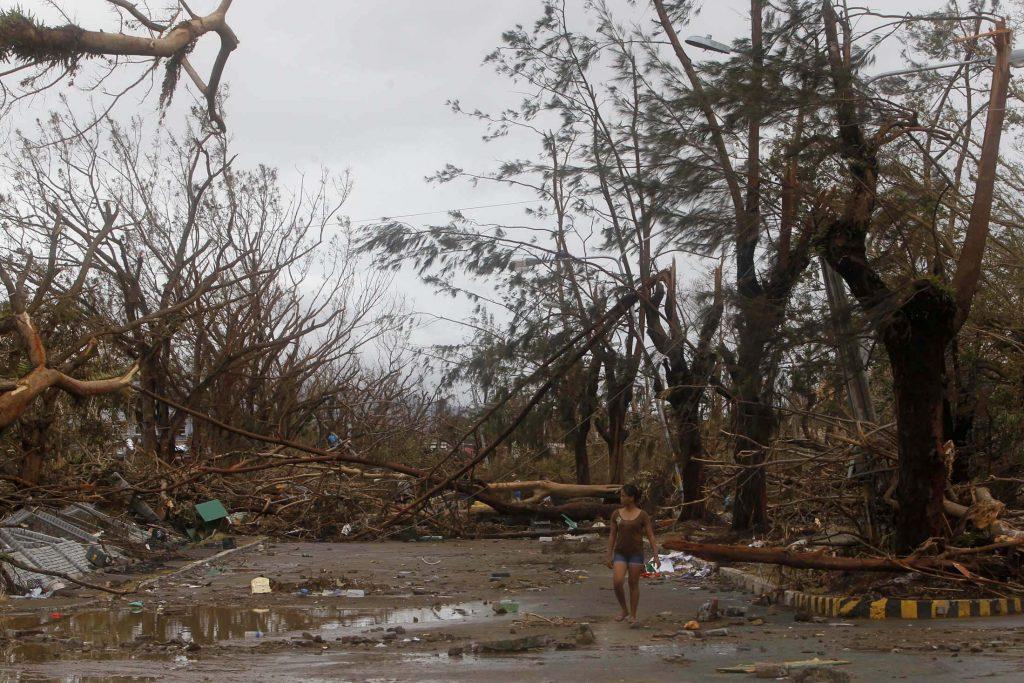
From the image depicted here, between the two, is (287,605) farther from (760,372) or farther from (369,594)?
(760,372)

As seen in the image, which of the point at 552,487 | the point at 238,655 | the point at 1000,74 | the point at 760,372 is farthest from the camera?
the point at 552,487

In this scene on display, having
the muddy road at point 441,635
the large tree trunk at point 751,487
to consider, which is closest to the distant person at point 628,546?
the muddy road at point 441,635

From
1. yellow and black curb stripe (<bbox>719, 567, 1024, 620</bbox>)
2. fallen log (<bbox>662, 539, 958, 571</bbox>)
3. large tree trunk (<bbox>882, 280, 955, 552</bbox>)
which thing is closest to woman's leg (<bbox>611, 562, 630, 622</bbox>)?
fallen log (<bbox>662, 539, 958, 571</bbox>)

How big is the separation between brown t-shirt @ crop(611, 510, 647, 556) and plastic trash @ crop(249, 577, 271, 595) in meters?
4.29

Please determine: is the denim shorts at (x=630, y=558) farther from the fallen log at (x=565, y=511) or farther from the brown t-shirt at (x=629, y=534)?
the fallen log at (x=565, y=511)

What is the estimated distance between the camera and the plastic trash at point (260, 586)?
11617 millimetres

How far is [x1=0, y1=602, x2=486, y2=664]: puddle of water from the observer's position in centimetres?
821

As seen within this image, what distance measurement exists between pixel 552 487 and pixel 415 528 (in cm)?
292

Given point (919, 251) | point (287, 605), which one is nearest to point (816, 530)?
point (919, 251)

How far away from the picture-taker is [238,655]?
Answer: 7.52m

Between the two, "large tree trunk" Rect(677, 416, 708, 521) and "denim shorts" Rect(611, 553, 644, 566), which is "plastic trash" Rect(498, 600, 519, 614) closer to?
"denim shorts" Rect(611, 553, 644, 566)

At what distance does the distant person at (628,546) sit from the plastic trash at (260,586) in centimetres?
419

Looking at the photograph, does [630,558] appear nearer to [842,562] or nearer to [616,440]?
[842,562]

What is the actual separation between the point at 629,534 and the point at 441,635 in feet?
7.04
